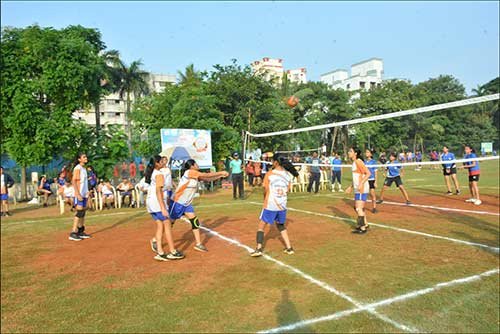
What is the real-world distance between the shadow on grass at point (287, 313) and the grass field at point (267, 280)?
2 centimetres

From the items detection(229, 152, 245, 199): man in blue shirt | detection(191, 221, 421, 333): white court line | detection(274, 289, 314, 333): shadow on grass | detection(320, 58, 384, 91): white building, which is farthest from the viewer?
detection(320, 58, 384, 91): white building

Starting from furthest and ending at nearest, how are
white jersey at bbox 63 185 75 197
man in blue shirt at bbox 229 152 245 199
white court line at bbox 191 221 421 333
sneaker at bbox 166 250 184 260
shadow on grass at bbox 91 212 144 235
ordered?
man in blue shirt at bbox 229 152 245 199, white jersey at bbox 63 185 75 197, shadow on grass at bbox 91 212 144 235, sneaker at bbox 166 250 184 260, white court line at bbox 191 221 421 333

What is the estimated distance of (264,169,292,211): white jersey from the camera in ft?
22.1

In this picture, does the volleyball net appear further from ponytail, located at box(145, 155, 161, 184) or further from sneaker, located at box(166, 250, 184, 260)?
sneaker, located at box(166, 250, 184, 260)

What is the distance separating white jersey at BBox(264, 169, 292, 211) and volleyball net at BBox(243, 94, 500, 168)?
2165mm

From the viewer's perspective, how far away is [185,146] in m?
17.5

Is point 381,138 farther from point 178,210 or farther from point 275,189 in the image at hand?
point 178,210

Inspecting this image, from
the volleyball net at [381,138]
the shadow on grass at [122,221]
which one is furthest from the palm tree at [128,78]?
the shadow on grass at [122,221]

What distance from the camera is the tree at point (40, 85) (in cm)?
1786

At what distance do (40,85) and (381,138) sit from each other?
2781 cm

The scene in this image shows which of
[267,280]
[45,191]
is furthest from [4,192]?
[267,280]

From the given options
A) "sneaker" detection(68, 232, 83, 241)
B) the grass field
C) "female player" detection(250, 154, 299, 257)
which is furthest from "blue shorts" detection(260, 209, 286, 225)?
"sneaker" detection(68, 232, 83, 241)

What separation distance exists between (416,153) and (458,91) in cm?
3739

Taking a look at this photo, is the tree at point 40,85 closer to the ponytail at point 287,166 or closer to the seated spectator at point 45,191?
the seated spectator at point 45,191
